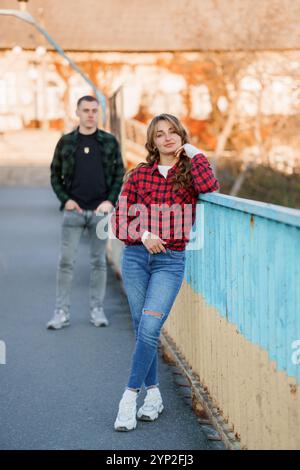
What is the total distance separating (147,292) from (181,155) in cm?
78

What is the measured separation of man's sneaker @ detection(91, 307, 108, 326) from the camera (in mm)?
9133

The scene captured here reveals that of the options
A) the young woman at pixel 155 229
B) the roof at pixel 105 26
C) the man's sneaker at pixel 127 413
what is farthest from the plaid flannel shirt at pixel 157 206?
the roof at pixel 105 26

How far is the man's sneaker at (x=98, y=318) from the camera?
9133 millimetres

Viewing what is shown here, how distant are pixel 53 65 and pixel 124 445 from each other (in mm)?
43943

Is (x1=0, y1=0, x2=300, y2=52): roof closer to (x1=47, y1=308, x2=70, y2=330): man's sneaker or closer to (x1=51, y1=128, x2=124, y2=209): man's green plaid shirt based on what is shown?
(x1=51, y1=128, x2=124, y2=209): man's green plaid shirt

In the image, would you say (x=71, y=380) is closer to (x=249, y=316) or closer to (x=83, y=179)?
(x=83, y=179)

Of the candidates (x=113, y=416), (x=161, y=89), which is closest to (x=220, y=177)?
(x=113, y=416)

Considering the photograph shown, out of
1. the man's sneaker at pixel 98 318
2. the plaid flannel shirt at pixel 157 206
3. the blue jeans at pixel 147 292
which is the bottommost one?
the man's sneaker at pixel 98 318

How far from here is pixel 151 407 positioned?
5.94 metres

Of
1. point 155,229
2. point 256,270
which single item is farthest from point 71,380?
point 256,270

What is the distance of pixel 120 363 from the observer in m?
7.59

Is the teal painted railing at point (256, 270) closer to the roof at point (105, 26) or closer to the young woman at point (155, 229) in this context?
the young woman at point (155, 229)
